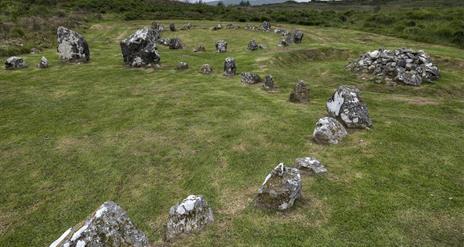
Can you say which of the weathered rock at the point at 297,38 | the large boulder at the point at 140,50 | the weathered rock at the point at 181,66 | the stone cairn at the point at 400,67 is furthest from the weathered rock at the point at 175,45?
the stone cairn at the point at 400,67

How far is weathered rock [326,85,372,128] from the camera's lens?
16688mm

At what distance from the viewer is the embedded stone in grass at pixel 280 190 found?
10734 mm

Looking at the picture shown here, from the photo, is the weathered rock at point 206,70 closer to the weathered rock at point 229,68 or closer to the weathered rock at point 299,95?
the weathered rock at point 229,68

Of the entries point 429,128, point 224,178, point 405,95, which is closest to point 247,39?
point 405,95

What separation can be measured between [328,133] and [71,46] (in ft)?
81.4

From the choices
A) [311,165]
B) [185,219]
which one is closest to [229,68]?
[311,165]

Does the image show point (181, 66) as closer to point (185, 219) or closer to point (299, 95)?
point (299, 95)

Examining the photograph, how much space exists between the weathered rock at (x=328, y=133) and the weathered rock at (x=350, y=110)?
1.26 m

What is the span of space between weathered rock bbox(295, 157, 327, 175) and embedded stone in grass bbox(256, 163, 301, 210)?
1885mm

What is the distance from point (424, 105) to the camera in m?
21.4

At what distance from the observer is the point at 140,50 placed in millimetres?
30328

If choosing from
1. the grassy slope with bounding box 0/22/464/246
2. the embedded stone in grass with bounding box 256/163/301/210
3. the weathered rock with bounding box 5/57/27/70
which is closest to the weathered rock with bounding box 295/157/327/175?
the grassy slope with bounding box 0/22/464/246

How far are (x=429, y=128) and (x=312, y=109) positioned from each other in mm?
5548

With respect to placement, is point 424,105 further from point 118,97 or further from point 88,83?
point 88,83
